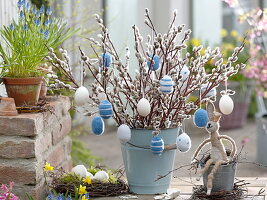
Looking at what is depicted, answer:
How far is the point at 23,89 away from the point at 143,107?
21.6 inches

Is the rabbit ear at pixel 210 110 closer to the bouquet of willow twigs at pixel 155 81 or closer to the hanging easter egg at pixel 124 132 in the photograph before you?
the bouquet of willow twigs at pixel 155 81

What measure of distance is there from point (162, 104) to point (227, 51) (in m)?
5.15

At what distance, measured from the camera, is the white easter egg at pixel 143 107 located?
2.18 m

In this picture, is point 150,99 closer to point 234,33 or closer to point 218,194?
point 218,194

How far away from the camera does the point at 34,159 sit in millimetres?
2336

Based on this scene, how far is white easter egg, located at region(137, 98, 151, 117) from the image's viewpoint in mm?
2182

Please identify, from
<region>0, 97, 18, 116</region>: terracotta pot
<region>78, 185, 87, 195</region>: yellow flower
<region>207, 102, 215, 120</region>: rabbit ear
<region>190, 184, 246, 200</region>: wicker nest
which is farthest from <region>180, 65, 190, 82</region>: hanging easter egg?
<region>0, 97, 18, 116</region>: terracotta pot

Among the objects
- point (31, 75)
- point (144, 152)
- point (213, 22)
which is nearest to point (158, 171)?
point (144, 152)

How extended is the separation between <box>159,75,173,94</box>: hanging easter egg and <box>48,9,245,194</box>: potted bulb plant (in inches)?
0.9

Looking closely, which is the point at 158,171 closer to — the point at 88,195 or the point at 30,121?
the point at 88,195

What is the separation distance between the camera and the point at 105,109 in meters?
2.20

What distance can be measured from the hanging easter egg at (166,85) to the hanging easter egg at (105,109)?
191 millimetres

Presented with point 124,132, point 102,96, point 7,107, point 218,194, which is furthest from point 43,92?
point 218,194

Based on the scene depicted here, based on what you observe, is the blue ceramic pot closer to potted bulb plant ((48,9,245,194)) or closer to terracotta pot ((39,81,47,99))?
potted bulb plant ((48,9,245,194))
